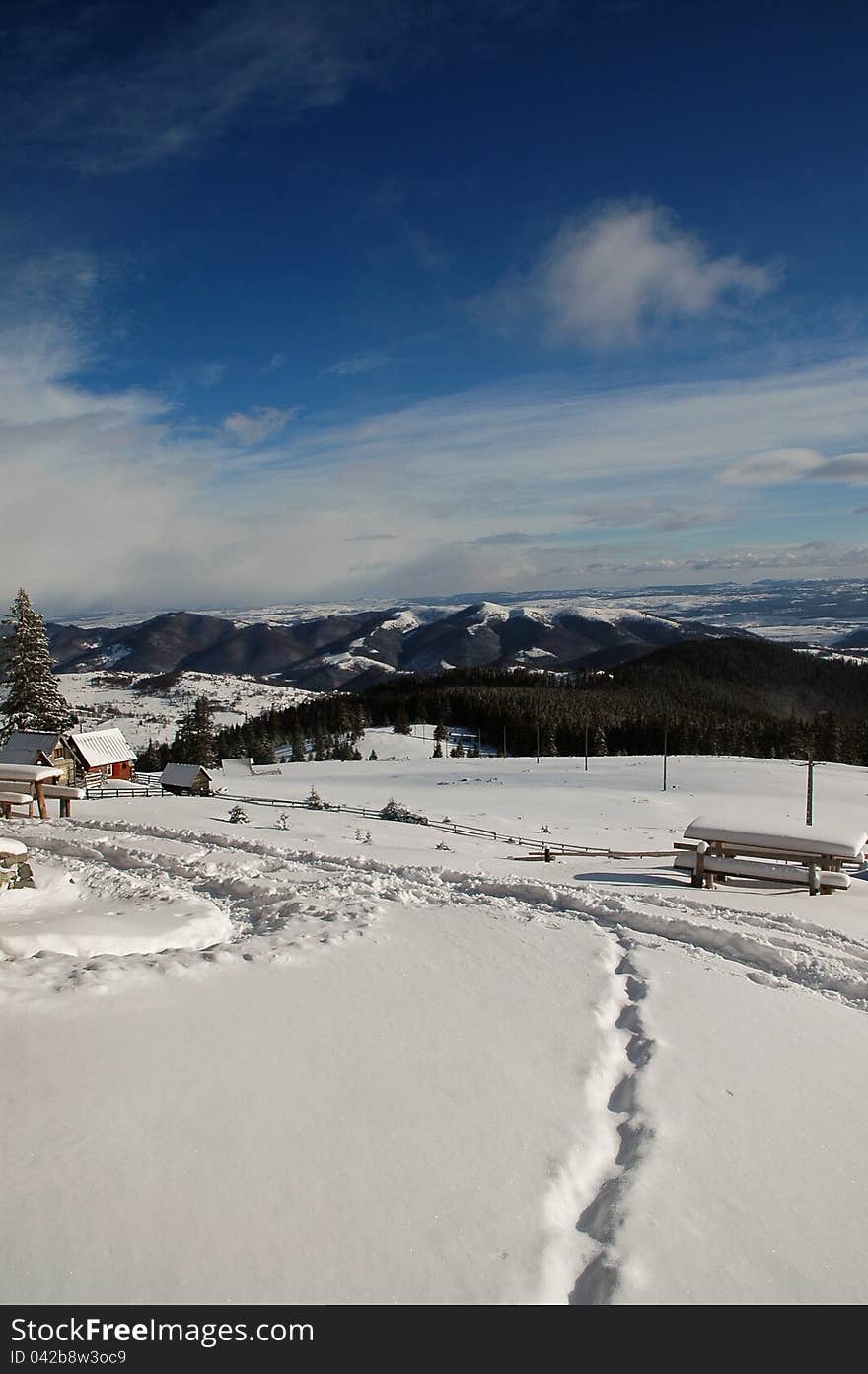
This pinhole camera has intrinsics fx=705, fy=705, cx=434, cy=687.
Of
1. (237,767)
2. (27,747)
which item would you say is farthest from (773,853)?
(237,767)

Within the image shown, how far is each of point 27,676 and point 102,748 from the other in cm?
595

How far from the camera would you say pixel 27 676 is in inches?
1640

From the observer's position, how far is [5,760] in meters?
34.7

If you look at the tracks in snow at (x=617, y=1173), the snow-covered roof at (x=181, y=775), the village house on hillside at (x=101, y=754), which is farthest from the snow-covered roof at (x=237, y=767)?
the tracks in snow at (x=617, y=1173)

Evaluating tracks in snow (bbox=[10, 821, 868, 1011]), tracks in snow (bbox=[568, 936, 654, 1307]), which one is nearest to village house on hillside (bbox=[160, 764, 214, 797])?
tracks in snow (bbox=[10, 821, 868, 1011])

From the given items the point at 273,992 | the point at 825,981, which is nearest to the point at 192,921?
the point at 273,992

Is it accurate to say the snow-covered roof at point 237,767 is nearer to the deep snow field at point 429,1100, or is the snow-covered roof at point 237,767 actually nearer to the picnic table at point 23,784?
the picnic table at point 23,784

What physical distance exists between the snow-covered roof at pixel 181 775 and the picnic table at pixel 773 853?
139ft

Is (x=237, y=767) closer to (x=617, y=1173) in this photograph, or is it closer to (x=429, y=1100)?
(x=429, y=1100)

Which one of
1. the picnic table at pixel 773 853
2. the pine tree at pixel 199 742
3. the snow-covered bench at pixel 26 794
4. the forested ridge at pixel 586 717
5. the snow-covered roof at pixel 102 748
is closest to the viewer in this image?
the picnic table at pixel 773 853

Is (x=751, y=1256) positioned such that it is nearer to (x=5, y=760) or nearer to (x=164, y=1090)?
(x=164, y=1090)

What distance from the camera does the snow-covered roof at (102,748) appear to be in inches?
1593

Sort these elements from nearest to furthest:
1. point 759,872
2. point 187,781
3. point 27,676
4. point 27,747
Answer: point 759,872 < point 27,747 < point 27,676 < point 187,781

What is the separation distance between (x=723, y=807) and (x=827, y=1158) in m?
50.8
